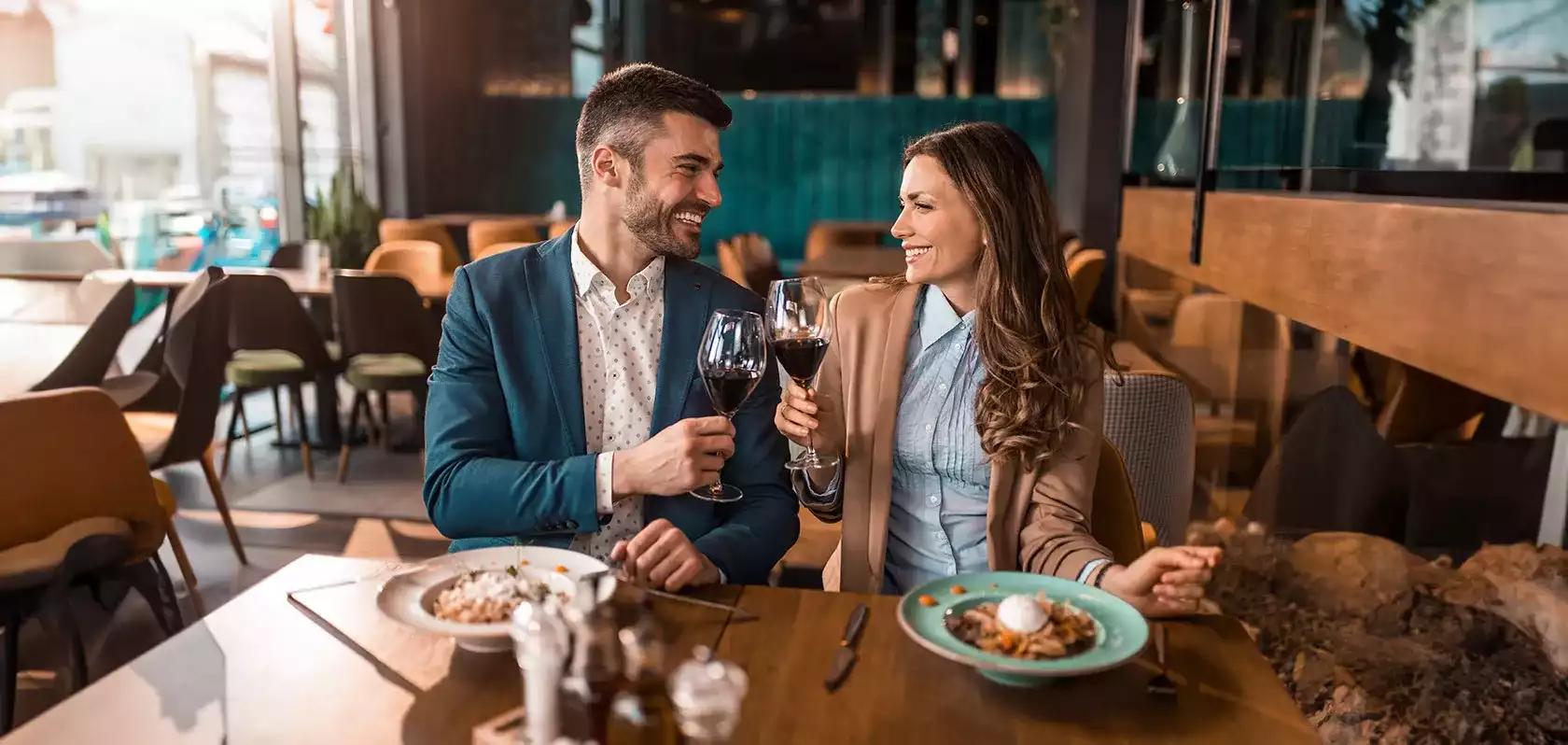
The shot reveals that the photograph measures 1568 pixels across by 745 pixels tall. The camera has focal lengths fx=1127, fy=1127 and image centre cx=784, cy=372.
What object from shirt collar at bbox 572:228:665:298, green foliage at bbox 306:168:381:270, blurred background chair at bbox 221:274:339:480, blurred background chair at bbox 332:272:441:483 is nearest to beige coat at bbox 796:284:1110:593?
shirt collar at bbox 572:228:665:298

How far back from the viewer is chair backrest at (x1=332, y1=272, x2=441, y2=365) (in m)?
4.71

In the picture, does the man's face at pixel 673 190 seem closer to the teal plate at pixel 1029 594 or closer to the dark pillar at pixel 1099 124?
the teal plate at pixel 1029 594

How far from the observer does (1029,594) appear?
57.0 inches

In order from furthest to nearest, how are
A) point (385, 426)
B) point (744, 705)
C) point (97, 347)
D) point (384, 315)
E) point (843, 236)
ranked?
point (843, 236) < point (385, 426) < point (384, 315) < point (97, 347) < point (744, 705)

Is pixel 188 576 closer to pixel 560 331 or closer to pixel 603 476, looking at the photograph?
pixel 560 331

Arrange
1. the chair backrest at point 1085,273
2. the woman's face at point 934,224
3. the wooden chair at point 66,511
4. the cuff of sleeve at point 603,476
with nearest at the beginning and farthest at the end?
the cuff of sleeve at point 603,476
the woman's face at point 934,224
the wooden chair at point 66,511
the chair backrest at point 1085,273

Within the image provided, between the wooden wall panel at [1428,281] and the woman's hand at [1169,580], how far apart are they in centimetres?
54

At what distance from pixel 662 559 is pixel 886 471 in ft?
1.72

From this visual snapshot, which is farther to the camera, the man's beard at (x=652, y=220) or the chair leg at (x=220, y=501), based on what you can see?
the chair leg at (x=220, y=501)

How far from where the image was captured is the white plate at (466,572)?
1.28 metres

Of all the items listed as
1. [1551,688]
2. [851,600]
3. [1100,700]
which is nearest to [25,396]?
[851,600]

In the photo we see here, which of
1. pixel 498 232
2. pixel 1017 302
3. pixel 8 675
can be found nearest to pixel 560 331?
pixel 1017 302

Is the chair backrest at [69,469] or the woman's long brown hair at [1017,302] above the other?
the woman's long brown hair at [1017,302]

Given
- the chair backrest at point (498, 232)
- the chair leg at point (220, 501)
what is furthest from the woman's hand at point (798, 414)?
the chair backrest at point (498, 232)
